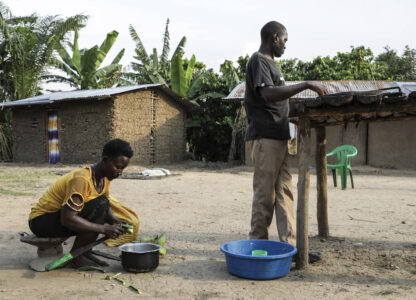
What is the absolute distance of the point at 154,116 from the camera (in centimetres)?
1509

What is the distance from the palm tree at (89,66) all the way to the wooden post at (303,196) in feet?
47.3

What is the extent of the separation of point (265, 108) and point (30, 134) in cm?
1511

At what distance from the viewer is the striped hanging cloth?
15164 millimetres

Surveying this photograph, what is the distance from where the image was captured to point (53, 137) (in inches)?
603

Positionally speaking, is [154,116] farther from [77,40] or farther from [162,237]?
[162,237]

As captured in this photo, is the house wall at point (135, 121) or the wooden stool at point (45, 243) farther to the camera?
the house wall at point (135, 121)

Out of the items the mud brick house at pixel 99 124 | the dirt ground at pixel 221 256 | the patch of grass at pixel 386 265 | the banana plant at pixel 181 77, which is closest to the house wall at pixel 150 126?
the mud brick house at pixel 99 124

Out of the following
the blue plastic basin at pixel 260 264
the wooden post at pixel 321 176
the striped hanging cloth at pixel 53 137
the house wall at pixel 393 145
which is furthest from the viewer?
the striped hanging cloth at pixel 53 137

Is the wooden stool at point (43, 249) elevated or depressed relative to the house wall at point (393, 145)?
depressed

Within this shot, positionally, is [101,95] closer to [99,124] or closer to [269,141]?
[99,124]

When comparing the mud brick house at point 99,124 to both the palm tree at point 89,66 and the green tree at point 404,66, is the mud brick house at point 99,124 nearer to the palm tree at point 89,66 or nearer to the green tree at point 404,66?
the palm tree at point 89,66

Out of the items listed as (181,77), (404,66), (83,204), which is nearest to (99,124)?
(181,77)

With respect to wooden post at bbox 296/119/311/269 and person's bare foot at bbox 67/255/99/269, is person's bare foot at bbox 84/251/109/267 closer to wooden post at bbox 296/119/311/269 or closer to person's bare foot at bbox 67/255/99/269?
person's bare foot at bbox 67/255/99/269

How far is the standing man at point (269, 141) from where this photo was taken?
10.2ft
